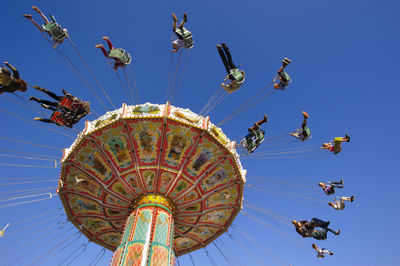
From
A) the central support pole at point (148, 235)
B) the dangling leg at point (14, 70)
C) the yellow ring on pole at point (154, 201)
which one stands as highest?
the dangling leg at point (14, 70)

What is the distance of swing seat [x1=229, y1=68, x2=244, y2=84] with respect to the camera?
1107cm

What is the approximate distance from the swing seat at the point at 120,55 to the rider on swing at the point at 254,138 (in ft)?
19.2

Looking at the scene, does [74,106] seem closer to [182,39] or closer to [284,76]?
[182,39]

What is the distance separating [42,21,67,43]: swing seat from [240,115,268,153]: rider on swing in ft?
26.5

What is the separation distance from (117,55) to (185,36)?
265 centimetres

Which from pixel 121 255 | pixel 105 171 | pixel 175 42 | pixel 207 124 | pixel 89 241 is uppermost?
pixel 175 42

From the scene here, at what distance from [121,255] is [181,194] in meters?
3.43

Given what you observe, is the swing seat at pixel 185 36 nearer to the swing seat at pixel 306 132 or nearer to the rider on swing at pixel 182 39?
the rider on swing at pixel 182 39

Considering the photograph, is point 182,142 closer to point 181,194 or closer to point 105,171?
point 181,194

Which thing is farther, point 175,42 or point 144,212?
point 144,212

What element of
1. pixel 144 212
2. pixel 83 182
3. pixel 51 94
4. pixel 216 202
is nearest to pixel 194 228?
pixel 216 202

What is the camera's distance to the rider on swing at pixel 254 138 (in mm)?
12109

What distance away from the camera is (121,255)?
9.99 meters

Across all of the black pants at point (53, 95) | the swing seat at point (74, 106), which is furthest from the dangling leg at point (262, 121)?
the black pants at point (53, 95)
